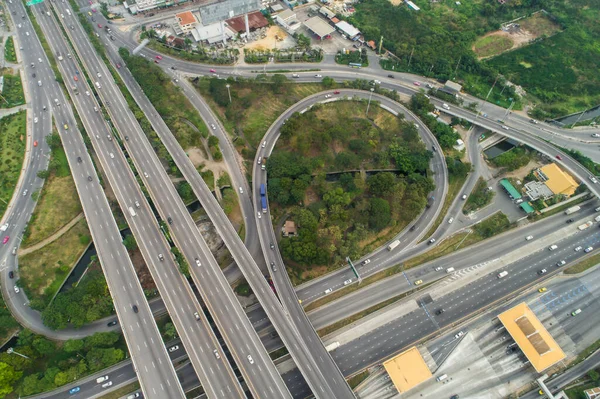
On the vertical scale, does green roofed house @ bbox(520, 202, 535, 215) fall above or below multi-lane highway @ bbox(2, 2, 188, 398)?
below

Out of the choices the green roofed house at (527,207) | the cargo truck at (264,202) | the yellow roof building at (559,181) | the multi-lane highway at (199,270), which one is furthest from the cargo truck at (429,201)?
the multi-lane highway at (199,270)

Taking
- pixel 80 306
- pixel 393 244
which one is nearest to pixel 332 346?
pixel 393 244

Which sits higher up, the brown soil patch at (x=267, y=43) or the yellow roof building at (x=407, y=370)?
the brown soil patch at (x=267, y=43)

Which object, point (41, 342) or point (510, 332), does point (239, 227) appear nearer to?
point (41, 342)

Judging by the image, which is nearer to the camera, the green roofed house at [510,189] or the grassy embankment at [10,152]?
the grassy embankment at [10,152]

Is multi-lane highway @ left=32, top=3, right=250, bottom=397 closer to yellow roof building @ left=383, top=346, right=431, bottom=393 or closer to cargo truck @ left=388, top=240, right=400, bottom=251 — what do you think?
yellow roof building @ left=383, top=346, right=431, bottom=393

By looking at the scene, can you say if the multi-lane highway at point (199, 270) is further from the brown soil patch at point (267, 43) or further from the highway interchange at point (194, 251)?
the brown soil patch at point (267, 43)

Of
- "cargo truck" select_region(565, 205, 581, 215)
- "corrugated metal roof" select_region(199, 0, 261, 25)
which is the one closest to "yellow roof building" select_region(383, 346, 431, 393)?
"cargo truck" select_region(565, 205, 581, 215)

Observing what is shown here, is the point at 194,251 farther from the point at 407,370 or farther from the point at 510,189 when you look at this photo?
the point at 510,189
